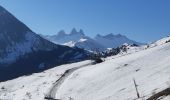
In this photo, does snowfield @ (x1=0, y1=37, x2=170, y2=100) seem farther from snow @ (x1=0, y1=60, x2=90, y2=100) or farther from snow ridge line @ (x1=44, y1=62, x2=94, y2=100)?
snow ridge line @ (x1=44, y1=62, x2=94, y2=100)

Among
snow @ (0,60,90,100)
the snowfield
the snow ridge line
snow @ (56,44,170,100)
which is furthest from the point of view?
snow @ (0,60,90,100)

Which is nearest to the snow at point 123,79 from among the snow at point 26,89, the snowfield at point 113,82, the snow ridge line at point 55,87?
the snowfield at point 113,82

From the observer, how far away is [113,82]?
3410 inches

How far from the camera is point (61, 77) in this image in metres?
114

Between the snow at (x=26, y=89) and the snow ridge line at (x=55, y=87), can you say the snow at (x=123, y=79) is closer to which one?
the snow ridge line at (x=55, y=87)

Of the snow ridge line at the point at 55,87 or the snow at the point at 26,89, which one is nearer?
the snow ridge line at the point at 55,87

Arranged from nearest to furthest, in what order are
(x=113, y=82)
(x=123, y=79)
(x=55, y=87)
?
(x=123, y=79) → (x=113, y=82) → (x=55, y=87)

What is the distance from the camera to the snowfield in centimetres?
7238

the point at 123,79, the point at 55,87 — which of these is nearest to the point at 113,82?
the point at 123,79

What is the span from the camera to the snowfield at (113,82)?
72.4 metres

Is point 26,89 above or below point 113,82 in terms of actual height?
above

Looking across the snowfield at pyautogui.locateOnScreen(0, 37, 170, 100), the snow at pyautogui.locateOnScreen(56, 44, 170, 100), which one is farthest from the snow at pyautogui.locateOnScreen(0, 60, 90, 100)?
the snow at pyautogui.locateOnScreen(56, 44, 170, 100)

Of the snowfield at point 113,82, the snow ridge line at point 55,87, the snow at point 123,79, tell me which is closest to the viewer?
the snow at point 123,79

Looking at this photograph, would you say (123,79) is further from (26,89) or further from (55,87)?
(26,89)
